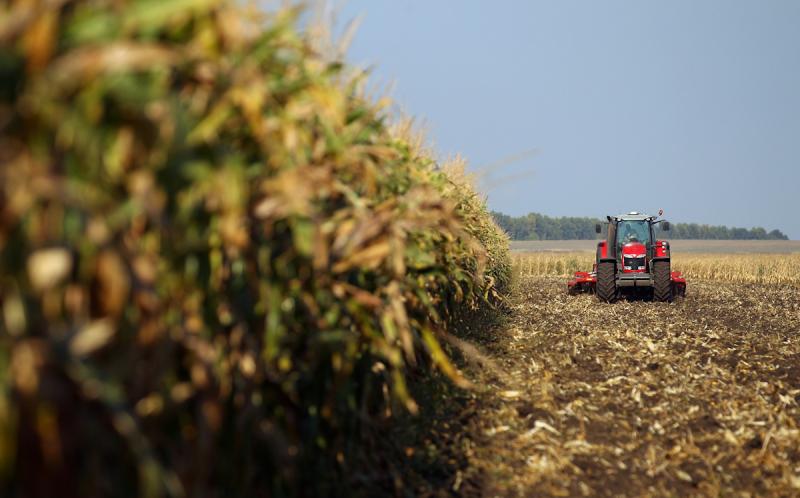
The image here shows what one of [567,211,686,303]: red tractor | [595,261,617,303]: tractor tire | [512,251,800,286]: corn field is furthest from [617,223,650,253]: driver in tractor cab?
[512,251,800,286]: corn field

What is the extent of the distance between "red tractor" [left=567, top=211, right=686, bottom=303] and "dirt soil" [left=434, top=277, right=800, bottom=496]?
5.81 metres

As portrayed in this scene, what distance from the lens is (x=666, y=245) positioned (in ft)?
59.3

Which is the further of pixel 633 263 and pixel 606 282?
pixel 633 263

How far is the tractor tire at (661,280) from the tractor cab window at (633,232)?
1234 mm

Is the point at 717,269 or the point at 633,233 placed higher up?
the point at 633,233

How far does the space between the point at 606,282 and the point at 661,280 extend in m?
1.31

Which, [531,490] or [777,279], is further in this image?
[777,279]

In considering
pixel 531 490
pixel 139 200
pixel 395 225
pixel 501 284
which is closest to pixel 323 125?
pixel 395 225

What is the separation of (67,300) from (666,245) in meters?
17.8

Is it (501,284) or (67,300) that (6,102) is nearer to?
(67,300)

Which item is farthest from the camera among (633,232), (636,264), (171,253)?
(633,232)

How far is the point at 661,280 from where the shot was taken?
17.3m

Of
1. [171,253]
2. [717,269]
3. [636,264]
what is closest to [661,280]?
[636,264]

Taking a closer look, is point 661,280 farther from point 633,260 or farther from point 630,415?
point 630,415
